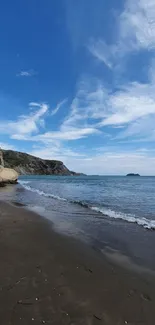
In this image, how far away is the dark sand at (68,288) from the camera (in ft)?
13.9

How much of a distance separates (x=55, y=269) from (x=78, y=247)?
2227 mm

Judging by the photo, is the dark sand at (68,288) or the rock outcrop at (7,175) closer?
the dark sand at (68,288)

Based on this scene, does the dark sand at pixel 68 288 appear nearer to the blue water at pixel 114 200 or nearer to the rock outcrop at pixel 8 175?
the blue water at pixel 114 200

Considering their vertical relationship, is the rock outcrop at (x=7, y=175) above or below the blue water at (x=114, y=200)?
above

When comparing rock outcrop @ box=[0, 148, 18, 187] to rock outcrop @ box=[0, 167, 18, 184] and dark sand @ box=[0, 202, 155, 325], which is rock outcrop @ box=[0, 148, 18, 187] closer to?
rock outcrop @ box=[0, 167, 18, 184]

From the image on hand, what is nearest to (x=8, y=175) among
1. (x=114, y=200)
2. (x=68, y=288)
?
(x=114, y=200)

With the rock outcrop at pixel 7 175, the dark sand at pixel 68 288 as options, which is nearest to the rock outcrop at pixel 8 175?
the rock outcrop at pixel 7 175

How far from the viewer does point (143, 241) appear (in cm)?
931

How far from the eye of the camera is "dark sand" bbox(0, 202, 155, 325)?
423cm

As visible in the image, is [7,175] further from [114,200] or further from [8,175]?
[114,200]

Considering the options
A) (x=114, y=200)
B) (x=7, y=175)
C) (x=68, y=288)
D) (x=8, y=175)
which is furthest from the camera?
(x=8, y=175)

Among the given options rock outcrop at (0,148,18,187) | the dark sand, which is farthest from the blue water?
rock outcrop at (0,148,18,187)

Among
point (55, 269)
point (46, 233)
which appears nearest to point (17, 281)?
point (55, 269)

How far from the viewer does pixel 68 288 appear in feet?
17.3
